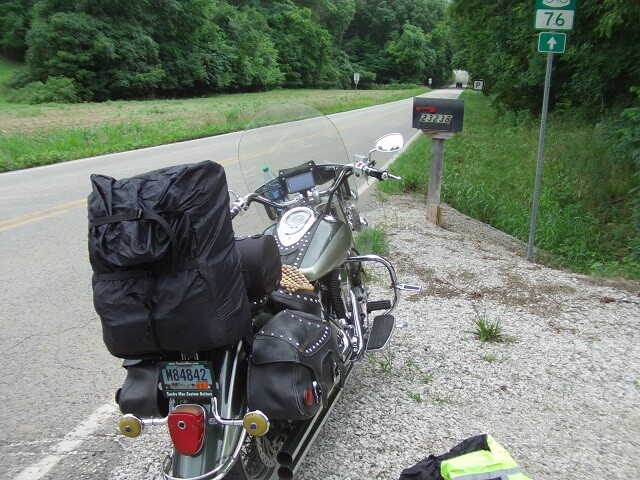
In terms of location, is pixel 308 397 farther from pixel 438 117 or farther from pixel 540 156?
pixel 438 117

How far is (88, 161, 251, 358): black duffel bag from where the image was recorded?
2.09 m

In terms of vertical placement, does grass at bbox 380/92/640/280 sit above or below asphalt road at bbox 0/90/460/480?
above

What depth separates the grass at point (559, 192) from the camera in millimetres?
7879

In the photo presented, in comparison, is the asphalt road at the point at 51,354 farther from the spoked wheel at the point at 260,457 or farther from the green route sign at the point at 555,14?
the green route sign at the point at 555,14

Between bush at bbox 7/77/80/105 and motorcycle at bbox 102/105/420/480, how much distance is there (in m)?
38.2

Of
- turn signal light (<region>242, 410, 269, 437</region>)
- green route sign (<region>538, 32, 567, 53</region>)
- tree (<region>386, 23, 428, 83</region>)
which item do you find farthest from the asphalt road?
tree (<region>386, 23, 428, 83</region>)

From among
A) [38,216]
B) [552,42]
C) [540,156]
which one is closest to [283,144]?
[540,156]

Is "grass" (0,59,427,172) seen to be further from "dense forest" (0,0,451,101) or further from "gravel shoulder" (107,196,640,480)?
"dense forest" (0,0,451,101)

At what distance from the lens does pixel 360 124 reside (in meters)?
26.9

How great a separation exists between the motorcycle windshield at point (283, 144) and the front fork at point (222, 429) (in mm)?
1650

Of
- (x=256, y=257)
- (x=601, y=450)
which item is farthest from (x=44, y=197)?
(x=601, y=450)

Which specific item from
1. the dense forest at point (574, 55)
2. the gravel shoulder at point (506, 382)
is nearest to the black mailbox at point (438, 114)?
the gravel shoulder at point (506, 382)

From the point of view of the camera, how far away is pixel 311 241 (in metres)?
3.34

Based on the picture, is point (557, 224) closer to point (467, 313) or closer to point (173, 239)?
point (467, 313)
